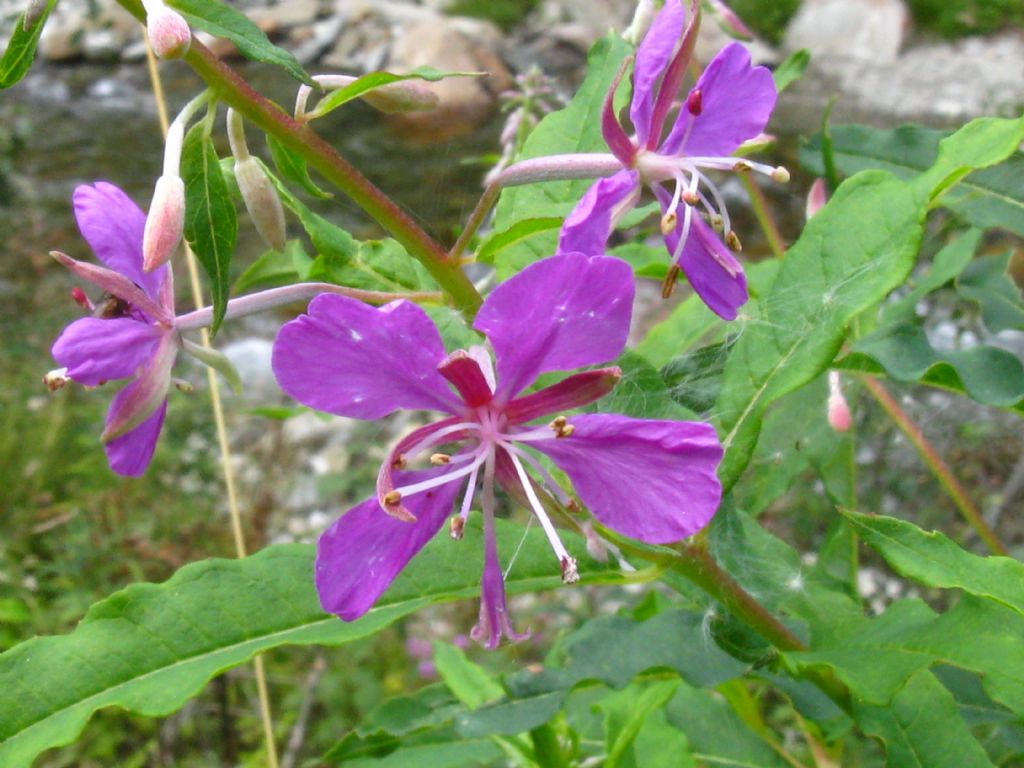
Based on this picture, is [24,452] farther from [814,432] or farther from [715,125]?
[715,125]

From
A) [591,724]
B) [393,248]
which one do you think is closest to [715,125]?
[393,248]

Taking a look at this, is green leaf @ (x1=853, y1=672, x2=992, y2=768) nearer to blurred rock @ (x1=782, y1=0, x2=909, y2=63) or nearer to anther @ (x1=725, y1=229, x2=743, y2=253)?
anther @ (x1=725, y1=229, x2=743, y2=253)

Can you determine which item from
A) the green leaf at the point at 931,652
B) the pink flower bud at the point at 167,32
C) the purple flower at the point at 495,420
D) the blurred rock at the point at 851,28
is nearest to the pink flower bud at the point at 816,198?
the green leaf at the point at 931,652

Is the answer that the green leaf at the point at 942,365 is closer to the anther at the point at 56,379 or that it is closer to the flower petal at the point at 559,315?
the flower petal at the point at 559,315

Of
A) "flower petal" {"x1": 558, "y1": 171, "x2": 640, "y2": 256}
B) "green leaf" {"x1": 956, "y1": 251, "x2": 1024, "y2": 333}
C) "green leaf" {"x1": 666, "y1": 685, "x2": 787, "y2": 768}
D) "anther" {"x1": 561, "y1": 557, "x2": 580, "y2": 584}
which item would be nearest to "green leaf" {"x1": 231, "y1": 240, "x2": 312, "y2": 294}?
"flower petal" {"x1": 558, "y1": 171, "x2": 640, "y2": 256}

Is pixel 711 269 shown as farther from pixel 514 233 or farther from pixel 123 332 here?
pixel 123 332

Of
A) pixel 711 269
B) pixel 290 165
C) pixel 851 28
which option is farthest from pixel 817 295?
pixel 851 28
